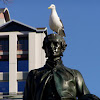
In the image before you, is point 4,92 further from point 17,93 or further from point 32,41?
point 32,41

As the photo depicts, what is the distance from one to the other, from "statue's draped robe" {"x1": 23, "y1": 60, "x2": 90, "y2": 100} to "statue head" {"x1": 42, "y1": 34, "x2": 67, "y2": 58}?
0.09 meters

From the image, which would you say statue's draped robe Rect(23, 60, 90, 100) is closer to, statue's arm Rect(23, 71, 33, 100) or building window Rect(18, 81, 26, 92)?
statue's arm Rect(23, 71, 33, 100)

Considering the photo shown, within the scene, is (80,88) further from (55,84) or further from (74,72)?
(55,84)

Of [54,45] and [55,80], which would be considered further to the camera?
[54,45]

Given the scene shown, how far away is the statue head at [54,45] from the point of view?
5172 mm

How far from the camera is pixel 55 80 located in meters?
5.02

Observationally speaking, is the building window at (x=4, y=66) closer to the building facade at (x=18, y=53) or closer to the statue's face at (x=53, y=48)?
the building facade at (x=18, y=53)

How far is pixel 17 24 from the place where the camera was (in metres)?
66.6

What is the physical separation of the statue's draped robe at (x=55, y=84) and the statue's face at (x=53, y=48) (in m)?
0.09

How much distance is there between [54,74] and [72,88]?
24 cm

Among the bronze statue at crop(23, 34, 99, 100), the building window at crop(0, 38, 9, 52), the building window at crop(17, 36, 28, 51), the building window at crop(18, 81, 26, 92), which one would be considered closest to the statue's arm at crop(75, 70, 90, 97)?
the bronze statue at crop(23, 34, 99, 100)

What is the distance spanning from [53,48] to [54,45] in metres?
0.05

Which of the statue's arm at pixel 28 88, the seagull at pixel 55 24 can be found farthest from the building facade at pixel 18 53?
the statue's arm at pixel 28 88

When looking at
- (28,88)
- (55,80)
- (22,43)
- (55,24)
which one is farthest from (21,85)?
(55,80)
